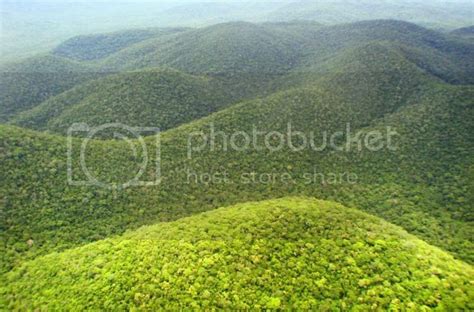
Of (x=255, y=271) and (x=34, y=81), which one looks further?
(x=34, y=81)

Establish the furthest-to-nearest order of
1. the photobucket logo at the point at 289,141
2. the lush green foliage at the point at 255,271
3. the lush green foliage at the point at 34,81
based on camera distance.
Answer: the lush green foliage at the point at 34,81, the photobucket logo at the point at 289,141, the lush green foliage at the point at 255,271

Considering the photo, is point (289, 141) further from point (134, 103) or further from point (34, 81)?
point (34, 81)

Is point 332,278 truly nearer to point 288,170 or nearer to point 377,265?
point 377,265

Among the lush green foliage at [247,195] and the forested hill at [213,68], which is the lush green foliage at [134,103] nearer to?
the forested hill at [213,68]

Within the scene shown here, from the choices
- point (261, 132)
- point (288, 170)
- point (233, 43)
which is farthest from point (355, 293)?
point (233, 43)

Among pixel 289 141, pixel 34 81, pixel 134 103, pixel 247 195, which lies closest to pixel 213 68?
pixel 134 103

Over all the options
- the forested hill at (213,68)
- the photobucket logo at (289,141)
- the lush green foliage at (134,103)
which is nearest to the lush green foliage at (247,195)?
the lush green foliage at (134,103)
